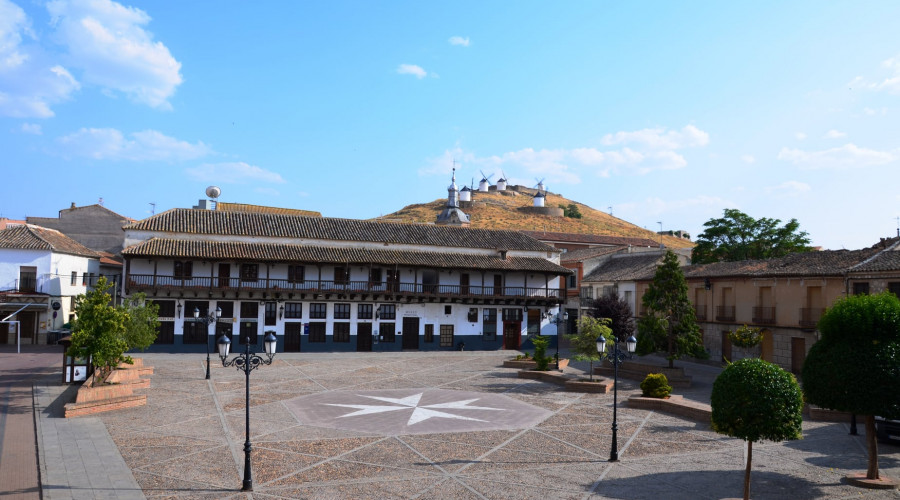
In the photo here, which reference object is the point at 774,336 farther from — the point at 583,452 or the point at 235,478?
the point at 235,478

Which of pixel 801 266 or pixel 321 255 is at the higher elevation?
pixel 321 255

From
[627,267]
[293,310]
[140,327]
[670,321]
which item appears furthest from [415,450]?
[627,267]

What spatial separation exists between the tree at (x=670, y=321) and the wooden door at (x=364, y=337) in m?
19.9

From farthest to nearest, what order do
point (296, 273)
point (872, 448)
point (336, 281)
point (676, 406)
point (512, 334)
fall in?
point (512, 334)
point (336, 281)
point (296, 273)
point (676, 406)
point (872, 448)

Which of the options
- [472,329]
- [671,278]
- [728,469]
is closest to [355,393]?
[728,469]

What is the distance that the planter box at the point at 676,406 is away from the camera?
824 inches

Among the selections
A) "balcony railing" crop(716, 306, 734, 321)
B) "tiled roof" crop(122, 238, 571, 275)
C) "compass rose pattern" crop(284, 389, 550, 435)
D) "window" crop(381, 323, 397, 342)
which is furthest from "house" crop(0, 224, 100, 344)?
"balcony railing" crop(716, 306, 734, 321)

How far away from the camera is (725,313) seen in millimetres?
39656

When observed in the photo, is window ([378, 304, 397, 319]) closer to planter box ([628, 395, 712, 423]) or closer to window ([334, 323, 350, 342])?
window ([334, 323, 350, 342])

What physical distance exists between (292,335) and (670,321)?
24863 millimetres

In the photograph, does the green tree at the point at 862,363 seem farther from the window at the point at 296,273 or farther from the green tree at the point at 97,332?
the window at the point at 296,273

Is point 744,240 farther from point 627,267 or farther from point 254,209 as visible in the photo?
point 254,209

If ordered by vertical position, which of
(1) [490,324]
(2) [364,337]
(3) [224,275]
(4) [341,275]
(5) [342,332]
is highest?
(4) [341,275]

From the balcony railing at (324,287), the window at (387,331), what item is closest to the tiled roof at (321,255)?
the balcony railing at (324,287)
